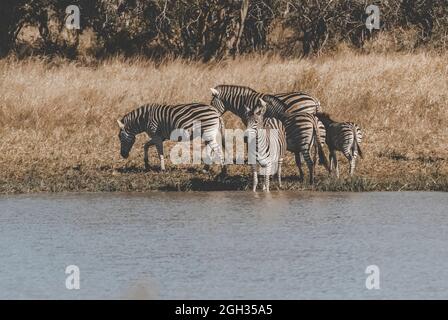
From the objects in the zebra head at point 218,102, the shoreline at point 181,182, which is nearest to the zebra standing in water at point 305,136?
the shoreline at point 181,182

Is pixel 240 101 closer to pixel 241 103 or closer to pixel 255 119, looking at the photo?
pixel 241 103

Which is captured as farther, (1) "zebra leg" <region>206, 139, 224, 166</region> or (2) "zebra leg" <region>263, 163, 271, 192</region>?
(1) "zebra leg" <region>206, 139, 224, 166</region>

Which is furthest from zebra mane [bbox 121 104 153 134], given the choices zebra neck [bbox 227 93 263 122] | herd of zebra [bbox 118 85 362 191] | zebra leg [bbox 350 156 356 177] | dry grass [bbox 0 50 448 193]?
zebra leg [bbox 350 156 356 177]

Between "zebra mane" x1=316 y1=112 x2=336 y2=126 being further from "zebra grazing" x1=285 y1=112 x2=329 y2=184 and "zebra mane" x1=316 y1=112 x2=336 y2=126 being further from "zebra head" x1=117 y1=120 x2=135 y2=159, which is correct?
"zebra head" x1=117 y1=120 x2=135 y2=159

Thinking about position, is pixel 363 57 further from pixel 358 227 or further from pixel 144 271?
pixel 144 271

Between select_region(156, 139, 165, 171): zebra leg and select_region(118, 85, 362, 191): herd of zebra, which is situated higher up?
select_region(118, 85, 362, 191): herd of zebra

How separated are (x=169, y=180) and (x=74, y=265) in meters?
5.14

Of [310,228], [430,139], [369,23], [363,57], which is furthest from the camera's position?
[369,23]

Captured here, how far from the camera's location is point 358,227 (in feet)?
45.6

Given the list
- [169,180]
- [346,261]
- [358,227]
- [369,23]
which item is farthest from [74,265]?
[369,23]

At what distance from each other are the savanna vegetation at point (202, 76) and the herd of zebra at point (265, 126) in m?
0.37

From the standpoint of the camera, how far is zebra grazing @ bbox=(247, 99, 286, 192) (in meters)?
16.4

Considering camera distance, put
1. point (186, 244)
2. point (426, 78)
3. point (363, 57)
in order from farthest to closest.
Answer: point (363, 57)
point (426, 78)
point (186, 244)

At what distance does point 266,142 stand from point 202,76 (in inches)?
242
